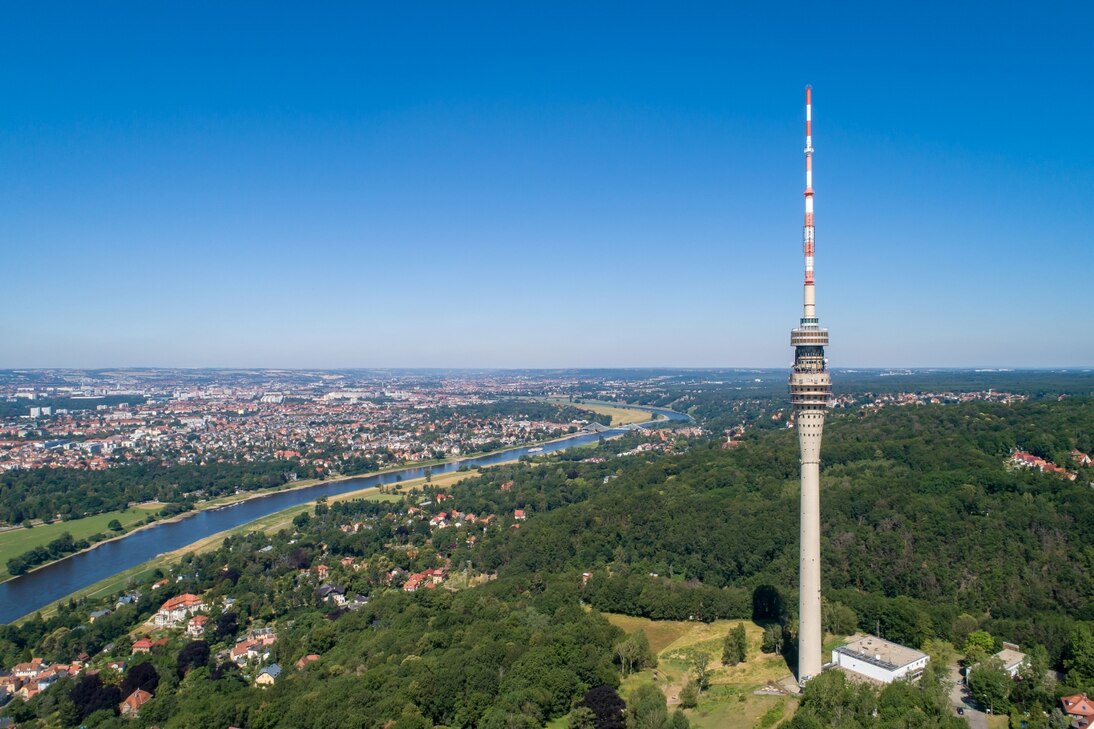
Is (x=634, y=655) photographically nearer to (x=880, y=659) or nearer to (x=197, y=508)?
(x=880, y=659)

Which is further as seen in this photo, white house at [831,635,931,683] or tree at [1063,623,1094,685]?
white house at [831,635,931,683]

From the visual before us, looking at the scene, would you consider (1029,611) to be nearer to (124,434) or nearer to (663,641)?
(663,641)

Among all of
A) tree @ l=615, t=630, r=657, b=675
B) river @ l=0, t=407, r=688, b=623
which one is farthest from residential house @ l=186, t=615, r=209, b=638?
tree @ l=615, t=630, r=657, b=675

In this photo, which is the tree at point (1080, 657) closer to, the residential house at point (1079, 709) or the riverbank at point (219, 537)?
the residential house at point (1079, 709)

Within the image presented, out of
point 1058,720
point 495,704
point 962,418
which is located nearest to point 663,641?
point 495,704

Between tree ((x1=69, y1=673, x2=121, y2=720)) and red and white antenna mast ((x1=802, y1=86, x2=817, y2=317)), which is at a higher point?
red and white antenna mast ((x1=802, y1=86, x2=817, y2=317))

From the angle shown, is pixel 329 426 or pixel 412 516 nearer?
pixel 412 516

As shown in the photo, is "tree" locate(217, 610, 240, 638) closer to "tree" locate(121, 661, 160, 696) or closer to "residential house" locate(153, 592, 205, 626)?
"residential house" locate(153, 592, 205, 626)
